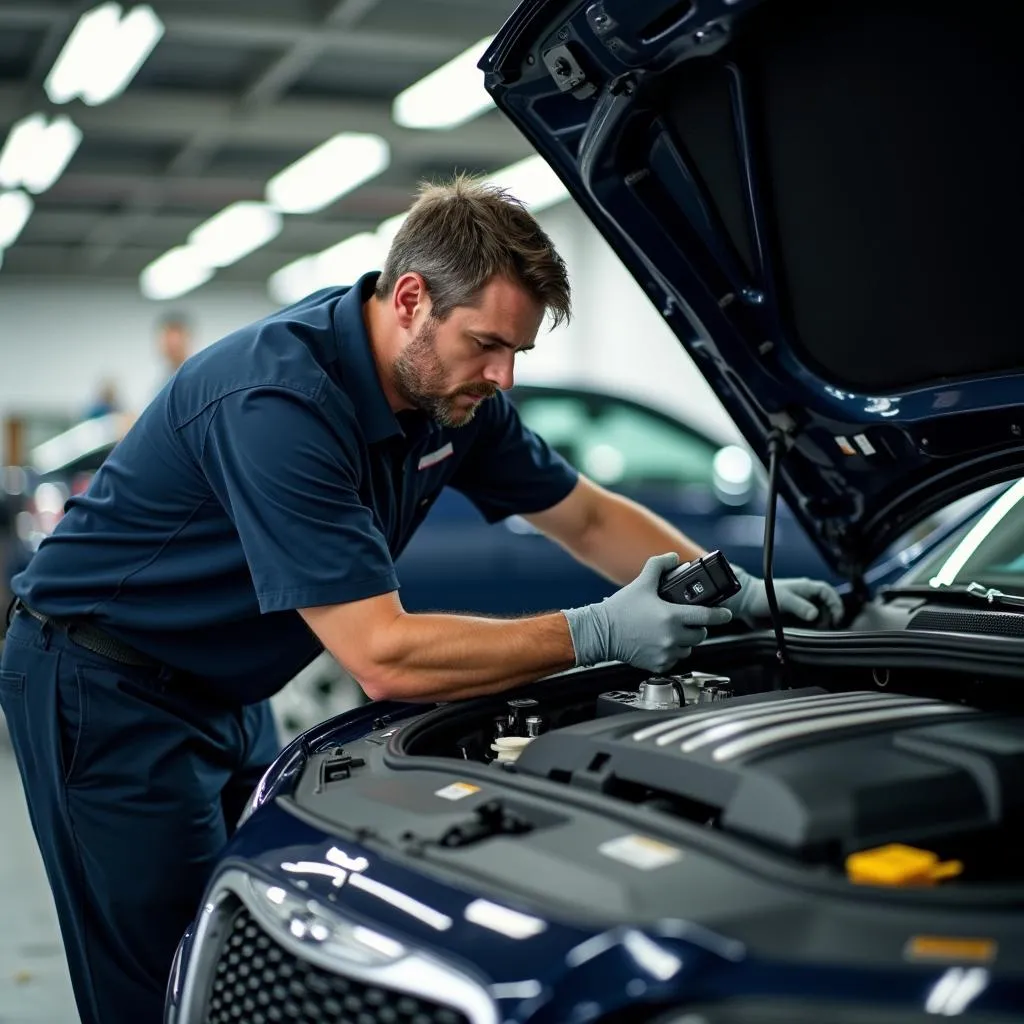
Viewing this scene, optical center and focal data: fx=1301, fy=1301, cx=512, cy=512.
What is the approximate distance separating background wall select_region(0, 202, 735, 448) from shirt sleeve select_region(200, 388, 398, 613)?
9.49 metres

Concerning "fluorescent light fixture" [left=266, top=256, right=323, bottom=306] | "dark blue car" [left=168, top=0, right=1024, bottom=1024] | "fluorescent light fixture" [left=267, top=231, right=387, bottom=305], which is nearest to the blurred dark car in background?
"dark blue car" [left=168, top=0, right=1024, bottom=1024]

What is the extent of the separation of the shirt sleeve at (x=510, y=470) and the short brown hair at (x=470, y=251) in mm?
346

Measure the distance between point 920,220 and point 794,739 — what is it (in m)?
0.79

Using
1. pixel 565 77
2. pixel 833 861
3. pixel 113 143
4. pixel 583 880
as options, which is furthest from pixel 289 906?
pixel 113 143

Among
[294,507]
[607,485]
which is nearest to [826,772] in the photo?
[294,507]

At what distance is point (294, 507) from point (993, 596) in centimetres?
113

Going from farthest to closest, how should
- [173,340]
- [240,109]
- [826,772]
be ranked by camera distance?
[240,109] → [173,340] → [826,772]

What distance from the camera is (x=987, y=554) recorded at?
7.32 feet

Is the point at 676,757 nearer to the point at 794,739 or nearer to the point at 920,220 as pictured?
the point at 794,739

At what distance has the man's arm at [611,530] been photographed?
2.46m

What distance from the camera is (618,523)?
8.13 ft

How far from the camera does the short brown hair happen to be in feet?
6.32

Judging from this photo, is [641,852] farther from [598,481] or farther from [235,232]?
[235,232]

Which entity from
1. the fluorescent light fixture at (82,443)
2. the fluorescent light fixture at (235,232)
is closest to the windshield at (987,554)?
the fluorescent light fixture at (82,443)
